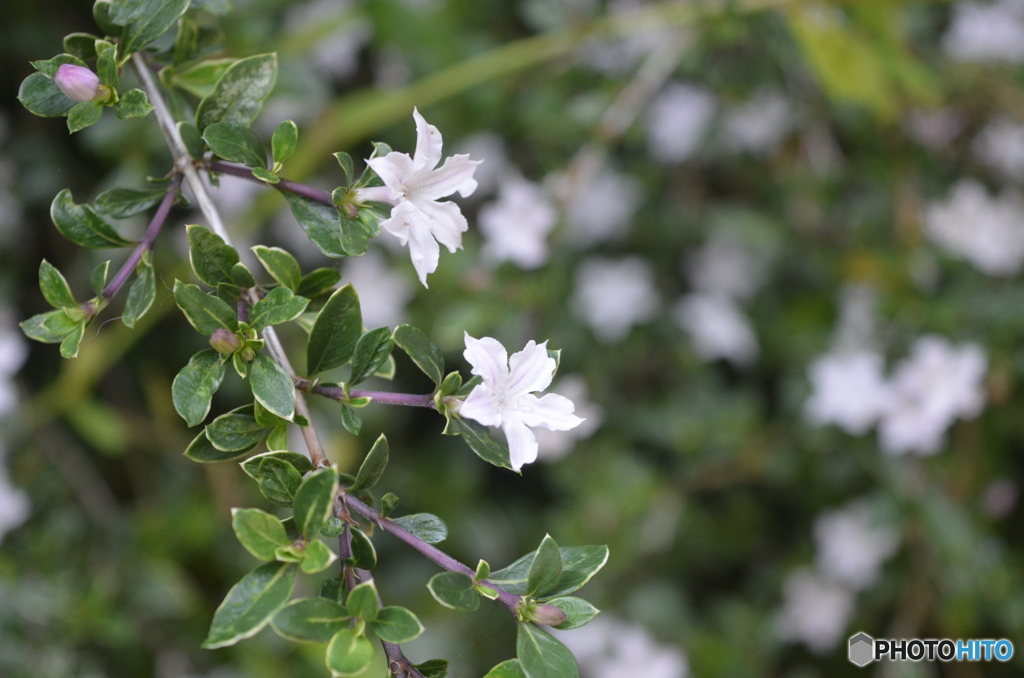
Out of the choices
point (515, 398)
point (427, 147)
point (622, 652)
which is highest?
point (427, 147)

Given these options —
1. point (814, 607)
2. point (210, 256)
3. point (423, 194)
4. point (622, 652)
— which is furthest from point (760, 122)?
point (210, 256)

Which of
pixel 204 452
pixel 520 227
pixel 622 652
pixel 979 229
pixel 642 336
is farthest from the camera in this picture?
pixel 642 336

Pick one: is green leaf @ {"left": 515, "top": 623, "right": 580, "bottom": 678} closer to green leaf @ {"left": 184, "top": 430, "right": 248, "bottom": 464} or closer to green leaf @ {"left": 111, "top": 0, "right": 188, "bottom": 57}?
green leaf @ {"left": 184, "top": 430, "right": 248, "bottom": 464}

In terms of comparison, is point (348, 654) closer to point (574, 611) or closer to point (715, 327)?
point (574, 611)

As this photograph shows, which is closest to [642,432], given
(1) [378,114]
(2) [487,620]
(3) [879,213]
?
(2) [487,620]

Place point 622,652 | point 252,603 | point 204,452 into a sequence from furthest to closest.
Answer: point 622,652, point 204,452, point 252,603

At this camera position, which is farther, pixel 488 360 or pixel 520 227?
pixel 520 227

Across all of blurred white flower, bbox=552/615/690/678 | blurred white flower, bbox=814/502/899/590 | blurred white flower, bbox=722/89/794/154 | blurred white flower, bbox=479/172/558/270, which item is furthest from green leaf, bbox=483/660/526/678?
blurred white flower, bbox=722/89/794/154
